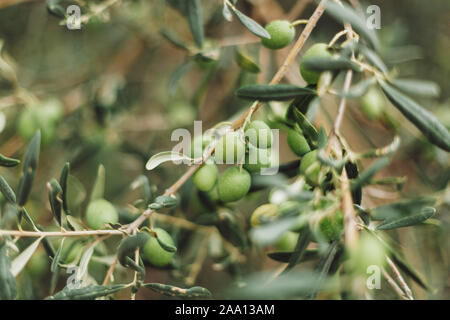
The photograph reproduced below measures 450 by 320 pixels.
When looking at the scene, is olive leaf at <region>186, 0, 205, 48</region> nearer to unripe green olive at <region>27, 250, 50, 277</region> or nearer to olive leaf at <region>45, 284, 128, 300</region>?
olive leaf at <region>45, 284, 128, 300</region>

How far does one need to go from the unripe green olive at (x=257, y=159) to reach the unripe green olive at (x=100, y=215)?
0.47 m

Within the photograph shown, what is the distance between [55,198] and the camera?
1136 millimetres

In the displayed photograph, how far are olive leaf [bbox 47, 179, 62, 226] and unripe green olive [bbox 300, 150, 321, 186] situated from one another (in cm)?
72

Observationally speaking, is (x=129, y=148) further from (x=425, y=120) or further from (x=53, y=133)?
(x=425, y=120)

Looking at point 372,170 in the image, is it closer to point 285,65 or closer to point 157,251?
point 285,65

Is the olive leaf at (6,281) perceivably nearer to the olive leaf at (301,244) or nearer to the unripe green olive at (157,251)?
the unripe green olive at (157,251)

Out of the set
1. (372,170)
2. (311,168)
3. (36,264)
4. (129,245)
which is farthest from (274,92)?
(36,264)

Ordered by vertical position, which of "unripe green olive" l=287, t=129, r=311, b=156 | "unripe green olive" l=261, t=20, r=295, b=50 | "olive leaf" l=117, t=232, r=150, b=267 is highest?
"unripe green olive" l=261, t=20, r=295, b=50

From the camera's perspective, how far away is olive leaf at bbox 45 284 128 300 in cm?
103

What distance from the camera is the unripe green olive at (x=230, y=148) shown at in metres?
1.04

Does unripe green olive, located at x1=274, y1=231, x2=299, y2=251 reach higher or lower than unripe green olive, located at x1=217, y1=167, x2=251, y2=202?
lower

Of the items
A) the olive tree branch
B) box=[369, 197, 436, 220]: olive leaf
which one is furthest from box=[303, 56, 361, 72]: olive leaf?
box=[369, 197, 436, 220]: olive leaf

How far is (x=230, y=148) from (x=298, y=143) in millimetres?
206

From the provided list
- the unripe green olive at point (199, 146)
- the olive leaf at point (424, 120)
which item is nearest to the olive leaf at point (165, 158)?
the unripe green olive at point (199, 146)
